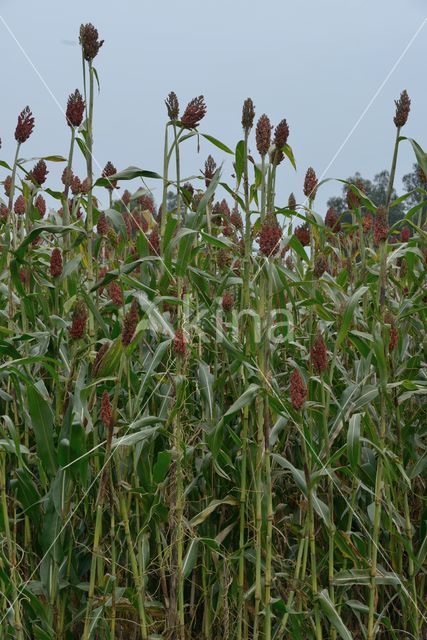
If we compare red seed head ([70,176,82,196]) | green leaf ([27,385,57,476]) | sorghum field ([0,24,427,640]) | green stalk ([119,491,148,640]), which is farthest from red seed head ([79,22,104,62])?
green stalk ([119,491,148,640])

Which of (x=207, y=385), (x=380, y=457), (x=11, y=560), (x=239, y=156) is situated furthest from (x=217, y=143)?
(x=11, y=560)

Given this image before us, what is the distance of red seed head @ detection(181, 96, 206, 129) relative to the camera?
218cm

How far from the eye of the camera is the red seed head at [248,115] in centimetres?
210

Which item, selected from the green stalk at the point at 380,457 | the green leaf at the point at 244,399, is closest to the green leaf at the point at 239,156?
the green stalk at the point at 380,457

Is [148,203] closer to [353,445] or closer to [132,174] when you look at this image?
[132,174]

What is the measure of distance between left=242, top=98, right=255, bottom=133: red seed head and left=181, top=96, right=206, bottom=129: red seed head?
13 centimetres

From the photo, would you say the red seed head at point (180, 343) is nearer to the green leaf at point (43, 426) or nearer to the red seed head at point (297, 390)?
the red seed head at point (297, 390)

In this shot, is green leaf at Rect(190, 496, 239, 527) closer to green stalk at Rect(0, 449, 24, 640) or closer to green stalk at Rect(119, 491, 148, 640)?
green stalk at Rect(119, 491, 148, 640)

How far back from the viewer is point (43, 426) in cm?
211

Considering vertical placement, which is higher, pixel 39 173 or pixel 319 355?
pixel 39 173

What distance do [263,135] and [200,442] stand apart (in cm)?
81

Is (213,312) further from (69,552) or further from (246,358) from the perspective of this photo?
(69,552)

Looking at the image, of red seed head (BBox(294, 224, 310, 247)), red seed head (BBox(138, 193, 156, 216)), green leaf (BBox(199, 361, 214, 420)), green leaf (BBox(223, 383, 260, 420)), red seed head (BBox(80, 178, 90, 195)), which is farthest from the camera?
red seed head (BBox(138, 193, 156, 216))

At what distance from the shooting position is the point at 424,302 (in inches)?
107
